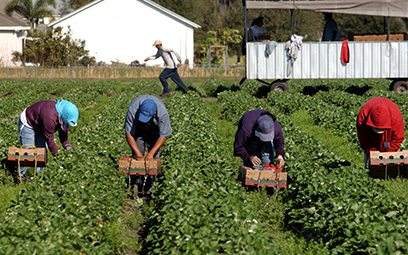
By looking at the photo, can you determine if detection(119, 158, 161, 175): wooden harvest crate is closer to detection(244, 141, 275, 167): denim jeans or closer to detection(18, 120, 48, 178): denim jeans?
detection(244, 141, 275, 167): denim jeans

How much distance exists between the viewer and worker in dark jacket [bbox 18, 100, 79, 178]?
20.7 feet

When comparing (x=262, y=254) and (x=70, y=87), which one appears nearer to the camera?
(x=262, y=254)

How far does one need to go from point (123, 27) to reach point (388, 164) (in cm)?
3495

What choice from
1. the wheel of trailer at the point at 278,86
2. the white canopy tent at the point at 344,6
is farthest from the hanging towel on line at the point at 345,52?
the wheel of trailer at the point at 278,86

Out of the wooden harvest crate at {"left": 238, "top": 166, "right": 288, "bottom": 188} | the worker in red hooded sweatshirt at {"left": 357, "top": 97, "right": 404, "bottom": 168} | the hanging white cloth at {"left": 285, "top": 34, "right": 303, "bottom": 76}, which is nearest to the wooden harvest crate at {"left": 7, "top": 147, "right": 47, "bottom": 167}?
the wooden harvest crate at {"left": 238, "top": 166, "right": 288, "bottom": 188}

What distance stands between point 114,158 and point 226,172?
2.13m

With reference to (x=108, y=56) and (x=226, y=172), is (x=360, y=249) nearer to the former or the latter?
(x=226, y=172)

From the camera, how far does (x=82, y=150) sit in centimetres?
712

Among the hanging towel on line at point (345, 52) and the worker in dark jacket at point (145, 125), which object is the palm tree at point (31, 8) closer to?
the hanging towel on line at point (345, 52)

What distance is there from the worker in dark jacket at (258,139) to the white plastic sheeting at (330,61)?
10.3 meters

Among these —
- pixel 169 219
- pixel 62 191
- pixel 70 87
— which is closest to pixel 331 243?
pixel 169 219

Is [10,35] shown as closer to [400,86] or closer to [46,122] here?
[400,86]

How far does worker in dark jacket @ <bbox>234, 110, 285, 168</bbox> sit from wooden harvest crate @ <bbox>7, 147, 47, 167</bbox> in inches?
115

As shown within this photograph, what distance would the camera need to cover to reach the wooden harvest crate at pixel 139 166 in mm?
6176
